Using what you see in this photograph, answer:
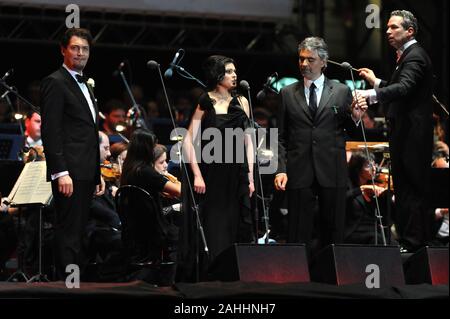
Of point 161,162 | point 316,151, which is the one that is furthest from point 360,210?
point 316,151

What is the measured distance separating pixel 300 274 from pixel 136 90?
18.2ft

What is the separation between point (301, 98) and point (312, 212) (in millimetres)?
802

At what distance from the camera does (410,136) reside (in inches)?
259

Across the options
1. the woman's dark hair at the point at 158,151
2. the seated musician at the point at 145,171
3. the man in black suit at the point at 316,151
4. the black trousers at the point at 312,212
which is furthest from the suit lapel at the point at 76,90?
the woman's dark hair at the point at 158,151

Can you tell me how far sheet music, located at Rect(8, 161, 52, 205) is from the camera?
22.7ft

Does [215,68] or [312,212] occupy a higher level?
[215,68]

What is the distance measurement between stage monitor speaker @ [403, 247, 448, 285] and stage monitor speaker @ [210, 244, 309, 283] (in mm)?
830

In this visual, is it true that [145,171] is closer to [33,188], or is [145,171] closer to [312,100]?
[33,188]

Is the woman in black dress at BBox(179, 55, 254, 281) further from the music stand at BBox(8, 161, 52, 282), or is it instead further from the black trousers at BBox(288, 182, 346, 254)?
the music stand at BBox(8, 161, 52, 282)

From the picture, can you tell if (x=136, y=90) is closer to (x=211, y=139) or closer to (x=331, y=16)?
(x=211, y=139)

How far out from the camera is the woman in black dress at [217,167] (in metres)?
6.75

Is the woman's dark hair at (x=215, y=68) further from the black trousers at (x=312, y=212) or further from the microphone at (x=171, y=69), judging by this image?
the black trousers at (x=312, y=212)

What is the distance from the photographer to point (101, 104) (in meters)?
13.2

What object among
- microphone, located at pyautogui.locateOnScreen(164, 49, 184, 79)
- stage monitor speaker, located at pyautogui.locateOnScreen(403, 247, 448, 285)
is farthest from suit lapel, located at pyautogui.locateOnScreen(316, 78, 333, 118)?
stage monitor speaker, located at pyautogui.locateOnScreen(403, 247, 448, 285)
